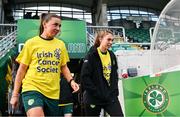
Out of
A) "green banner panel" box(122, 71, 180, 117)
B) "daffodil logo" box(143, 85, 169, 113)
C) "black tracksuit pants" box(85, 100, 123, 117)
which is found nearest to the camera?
"black tracksuit pants" box(85, 100, 123, 117)

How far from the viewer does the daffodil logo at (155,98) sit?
435cm

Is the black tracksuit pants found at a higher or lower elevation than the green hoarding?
lower

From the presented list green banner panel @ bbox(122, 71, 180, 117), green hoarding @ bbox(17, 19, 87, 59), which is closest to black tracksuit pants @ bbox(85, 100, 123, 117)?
green banner panel @ bbox(122, 71, 180, 117)

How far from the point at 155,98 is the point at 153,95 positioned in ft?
0.17

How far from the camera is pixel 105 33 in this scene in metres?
3.87

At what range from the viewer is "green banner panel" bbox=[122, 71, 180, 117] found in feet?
13.7

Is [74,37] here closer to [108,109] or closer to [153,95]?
[153,95]

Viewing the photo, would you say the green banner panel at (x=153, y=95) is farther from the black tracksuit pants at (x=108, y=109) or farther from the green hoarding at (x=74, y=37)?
the green hoarding at (x=74, y=37)

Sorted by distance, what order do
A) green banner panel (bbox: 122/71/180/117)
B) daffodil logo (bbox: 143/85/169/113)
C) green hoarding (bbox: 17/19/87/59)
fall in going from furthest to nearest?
1. green hoarding (bbox: 17/19/87/59)
2. daffodil logo (bbox: 143/85/169/113)
3. green banner panel (bbox: 122/71/180/117)

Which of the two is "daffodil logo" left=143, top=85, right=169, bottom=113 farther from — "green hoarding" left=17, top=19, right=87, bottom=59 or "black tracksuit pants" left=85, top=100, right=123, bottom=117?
"green hoarding" left=17, top=19, right=87, bottom=59

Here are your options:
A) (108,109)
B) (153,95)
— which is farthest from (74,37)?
(108,109)

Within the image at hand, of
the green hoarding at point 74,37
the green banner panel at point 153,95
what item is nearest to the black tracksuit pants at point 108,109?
the green banner panel at point 153,95

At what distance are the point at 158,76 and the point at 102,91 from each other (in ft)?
3.57

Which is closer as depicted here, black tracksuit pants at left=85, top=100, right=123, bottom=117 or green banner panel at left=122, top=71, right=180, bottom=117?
black tracksuit pants at left=85, top=100, right=123, bottom=117
